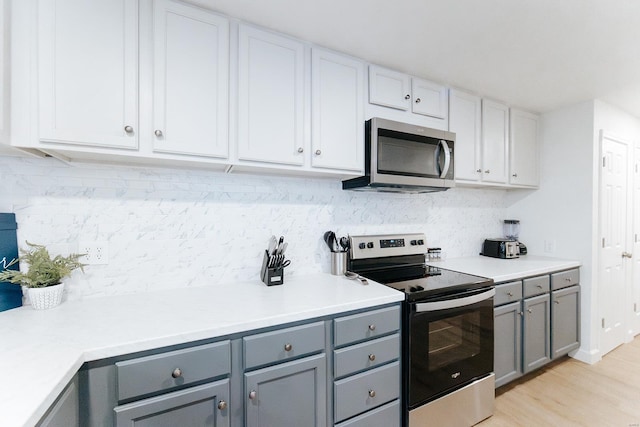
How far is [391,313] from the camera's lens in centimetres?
153

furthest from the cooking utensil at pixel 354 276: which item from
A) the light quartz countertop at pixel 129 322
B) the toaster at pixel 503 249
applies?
the toaster at pixel 503 249

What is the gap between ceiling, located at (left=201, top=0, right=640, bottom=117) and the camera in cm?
141

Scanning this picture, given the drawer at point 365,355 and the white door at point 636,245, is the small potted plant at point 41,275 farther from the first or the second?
the white door at point 636,245

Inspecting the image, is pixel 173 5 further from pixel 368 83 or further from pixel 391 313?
pixel 391 313

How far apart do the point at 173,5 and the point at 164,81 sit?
1.21ft

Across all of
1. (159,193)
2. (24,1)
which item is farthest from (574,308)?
(24,1)

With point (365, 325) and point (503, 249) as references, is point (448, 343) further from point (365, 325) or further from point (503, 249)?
point (503, 249)

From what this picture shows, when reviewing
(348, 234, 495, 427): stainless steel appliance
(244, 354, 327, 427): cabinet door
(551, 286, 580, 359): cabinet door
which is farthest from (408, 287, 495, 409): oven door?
(551, 286, 580, 359): cabinet door

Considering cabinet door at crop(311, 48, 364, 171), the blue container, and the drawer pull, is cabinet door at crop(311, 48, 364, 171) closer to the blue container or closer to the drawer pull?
the drawer pull

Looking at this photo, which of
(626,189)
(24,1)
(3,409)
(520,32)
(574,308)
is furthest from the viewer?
(626,189)

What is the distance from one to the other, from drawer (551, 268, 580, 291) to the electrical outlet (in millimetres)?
3183

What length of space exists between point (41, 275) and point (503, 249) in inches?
130

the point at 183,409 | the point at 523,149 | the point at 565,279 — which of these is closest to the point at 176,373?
the point at 183,409

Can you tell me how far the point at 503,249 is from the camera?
2689mm
